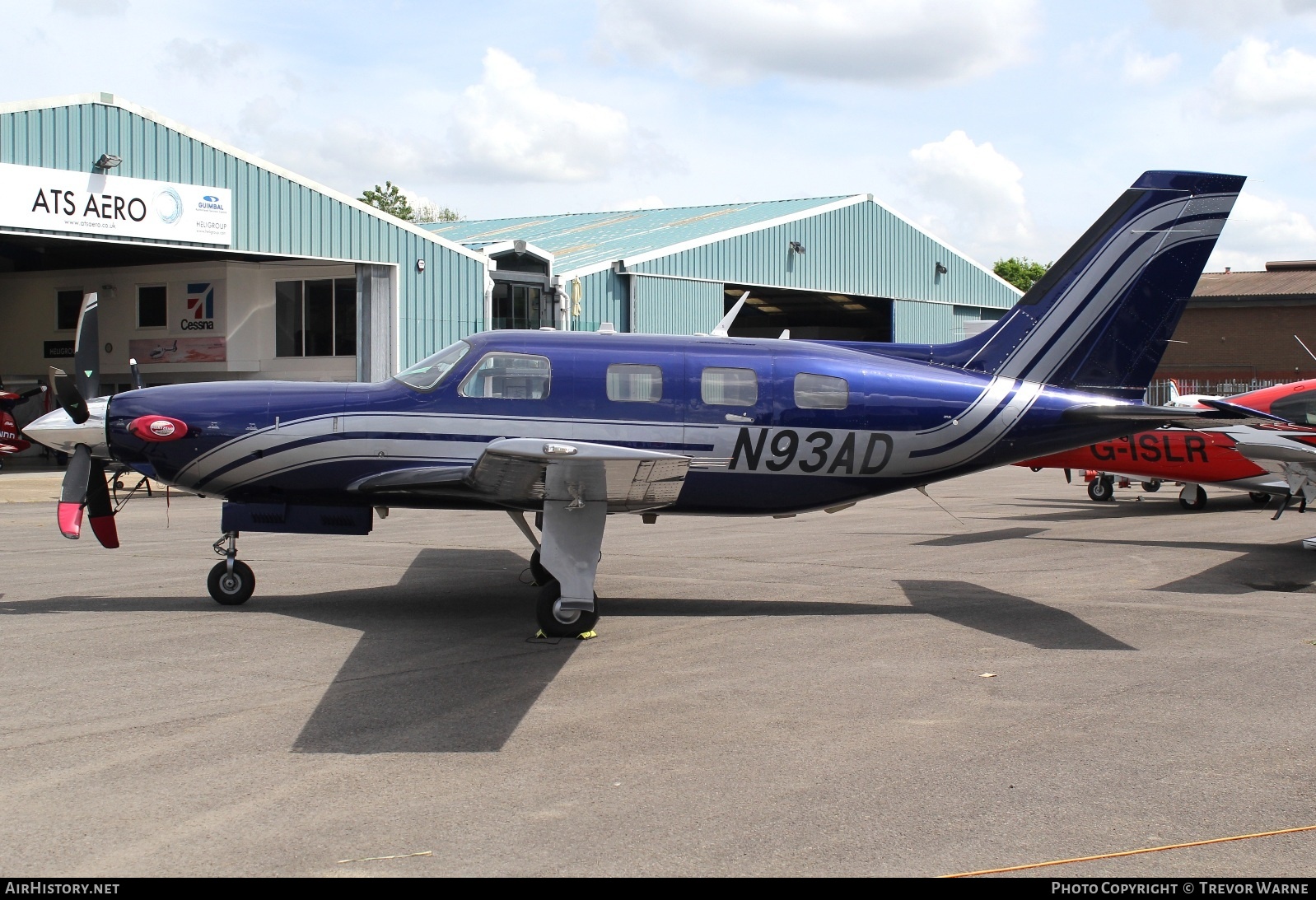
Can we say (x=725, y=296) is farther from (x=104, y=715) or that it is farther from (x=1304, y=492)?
(x=104, y=715)

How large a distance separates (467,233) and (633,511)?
39.9 m

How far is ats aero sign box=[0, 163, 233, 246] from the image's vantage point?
82.9 feet

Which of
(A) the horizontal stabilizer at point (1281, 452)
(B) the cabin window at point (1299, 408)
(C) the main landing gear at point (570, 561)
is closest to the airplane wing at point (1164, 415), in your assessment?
(A) the horizontal stabilizer at point (1281, 452)

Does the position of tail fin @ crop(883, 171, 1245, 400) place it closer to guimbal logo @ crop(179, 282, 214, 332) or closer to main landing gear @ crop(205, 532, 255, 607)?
main landing gear @ crop(205, 532, 255, 607)

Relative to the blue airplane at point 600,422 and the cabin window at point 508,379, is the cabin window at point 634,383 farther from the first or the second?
the cabin window at point 508,379

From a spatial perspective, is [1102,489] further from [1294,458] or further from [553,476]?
[553,476]

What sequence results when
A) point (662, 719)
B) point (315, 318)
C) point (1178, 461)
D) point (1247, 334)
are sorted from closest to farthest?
1. point (662, 719)
2. point (1178, 461)
3. point (315, 318)
4. point (1247, 334)

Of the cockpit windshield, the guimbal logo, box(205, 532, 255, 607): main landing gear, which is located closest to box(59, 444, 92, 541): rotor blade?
box(205, 532, 255, 607): main landing gear

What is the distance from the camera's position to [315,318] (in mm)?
35875

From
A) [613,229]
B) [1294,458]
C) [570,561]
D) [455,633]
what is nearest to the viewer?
[570,561]

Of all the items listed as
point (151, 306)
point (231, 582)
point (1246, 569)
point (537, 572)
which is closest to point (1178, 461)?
point (1246, 569)

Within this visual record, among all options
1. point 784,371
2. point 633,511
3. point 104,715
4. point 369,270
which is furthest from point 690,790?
point 369,270

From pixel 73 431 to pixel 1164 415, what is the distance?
996 centimetres

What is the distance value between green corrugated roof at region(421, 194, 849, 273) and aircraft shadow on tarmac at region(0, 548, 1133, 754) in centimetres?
2547
